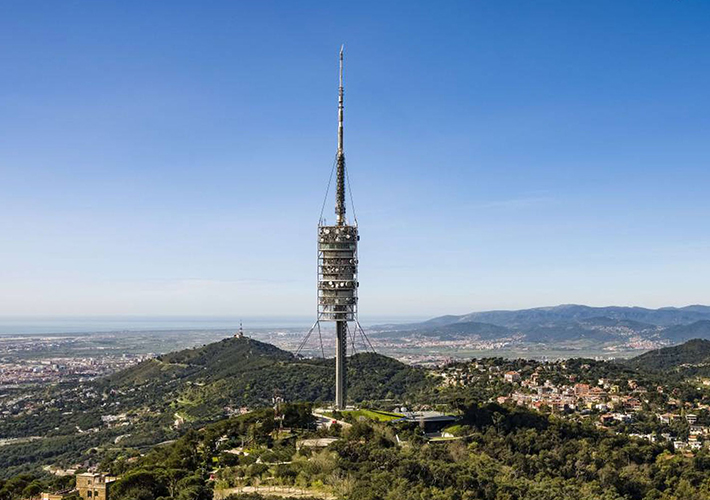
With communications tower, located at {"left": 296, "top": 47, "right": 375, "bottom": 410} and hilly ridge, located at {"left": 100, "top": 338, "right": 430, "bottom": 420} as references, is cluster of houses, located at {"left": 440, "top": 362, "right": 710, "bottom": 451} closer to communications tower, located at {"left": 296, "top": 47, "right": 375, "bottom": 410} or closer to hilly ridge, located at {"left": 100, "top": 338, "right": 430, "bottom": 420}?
hilly ridge, located at {"left": 100, "top": 338, "right": 430, "bottom": 420}

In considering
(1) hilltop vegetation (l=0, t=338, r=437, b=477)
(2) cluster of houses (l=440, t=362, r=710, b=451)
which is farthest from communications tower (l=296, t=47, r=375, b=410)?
(1) hilltop vegetation (l=0, t=338, r=437, b=477)

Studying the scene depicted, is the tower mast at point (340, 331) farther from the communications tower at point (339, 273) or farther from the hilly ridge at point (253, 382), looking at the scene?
the hilly ridge at point (253, 382)

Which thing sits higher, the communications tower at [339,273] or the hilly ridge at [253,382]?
the communications tower at [339,273]

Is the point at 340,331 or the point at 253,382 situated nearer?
the point at 340,331

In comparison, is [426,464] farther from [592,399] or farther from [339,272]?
[592,399]

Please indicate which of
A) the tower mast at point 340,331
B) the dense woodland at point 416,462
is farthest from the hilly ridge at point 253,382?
the tower mast at point 340,331

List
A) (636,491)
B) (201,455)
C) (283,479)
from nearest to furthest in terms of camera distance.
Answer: (283,479), (201,455), (636,491)

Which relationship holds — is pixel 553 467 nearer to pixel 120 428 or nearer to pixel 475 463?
pixel 475 463

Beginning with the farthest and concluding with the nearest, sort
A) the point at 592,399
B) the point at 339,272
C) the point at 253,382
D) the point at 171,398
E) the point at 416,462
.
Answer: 1. the point at 171,398
2. the point at 253,382
3. the point at 592,399
4. the point at 339,272
5. the point at 416,462

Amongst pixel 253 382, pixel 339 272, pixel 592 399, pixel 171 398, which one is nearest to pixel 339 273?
pixel 339 272

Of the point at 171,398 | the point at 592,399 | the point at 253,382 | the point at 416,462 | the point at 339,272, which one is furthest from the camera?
the point at 171,398

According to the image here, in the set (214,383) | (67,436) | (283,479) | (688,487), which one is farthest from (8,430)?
(688,487)
